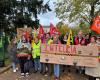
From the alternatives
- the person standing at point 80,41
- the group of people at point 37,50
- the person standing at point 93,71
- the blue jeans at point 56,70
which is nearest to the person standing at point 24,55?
the group of people at point 37,50

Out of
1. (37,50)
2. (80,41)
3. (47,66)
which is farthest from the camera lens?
(47,66)

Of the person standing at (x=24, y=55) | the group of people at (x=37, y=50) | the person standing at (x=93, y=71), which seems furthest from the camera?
the person standing at (x=24, y=55)

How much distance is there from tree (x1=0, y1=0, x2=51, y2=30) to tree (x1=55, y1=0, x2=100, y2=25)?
7.13 meters

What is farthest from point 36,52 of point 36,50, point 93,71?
point 93,71

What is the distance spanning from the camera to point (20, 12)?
95.4 ft

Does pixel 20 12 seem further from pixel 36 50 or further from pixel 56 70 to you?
pixel 56 70

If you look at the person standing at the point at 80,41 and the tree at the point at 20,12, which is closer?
the person standing at the point at 80,41

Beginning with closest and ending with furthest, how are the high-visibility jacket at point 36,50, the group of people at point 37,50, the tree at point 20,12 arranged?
1. the group of people at point 37,50
2. the high-visibility jacket at point 36,50
3. the tree at point 20,12

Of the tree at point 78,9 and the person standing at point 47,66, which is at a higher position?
the tree at point 78,9

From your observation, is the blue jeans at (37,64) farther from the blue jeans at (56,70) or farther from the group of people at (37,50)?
the blue jeans at (56,70)

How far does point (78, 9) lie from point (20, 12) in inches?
378

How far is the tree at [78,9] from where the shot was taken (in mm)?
36562

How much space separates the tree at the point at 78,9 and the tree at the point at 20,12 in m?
7.13

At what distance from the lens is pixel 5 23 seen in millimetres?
27969
